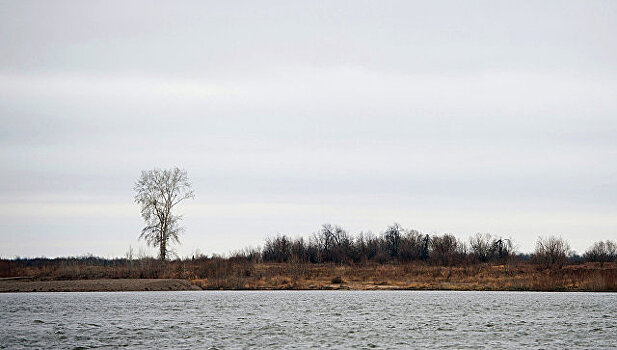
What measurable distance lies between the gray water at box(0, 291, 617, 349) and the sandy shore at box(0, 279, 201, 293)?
8924 millimetres

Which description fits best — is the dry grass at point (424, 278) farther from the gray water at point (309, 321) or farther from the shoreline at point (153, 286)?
the gray water at point (309, 321)

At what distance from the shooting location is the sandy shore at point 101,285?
83.1 meters

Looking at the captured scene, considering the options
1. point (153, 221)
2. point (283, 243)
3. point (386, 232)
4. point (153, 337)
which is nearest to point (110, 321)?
point (153, 337)

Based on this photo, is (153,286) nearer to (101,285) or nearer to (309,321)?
(101,285)

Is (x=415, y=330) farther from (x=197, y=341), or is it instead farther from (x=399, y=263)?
(x=399, y=263)

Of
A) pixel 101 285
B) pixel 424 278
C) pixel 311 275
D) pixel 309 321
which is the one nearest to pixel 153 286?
pixel 101 285

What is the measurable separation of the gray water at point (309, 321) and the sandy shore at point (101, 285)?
8.92m

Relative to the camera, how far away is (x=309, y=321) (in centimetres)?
4900

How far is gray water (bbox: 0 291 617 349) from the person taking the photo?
125 ft

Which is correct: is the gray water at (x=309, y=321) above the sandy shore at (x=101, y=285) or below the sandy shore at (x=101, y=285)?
below

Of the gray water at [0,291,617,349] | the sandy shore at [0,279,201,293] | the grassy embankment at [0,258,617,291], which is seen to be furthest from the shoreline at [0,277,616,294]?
the gray water at [0,291,617,349]

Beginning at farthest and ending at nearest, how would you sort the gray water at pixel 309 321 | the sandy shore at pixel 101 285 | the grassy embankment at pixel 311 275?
the grassy embankment at pixel 311 275
the sandy shore at pixel 101 285
the gray water at pixel 309 321

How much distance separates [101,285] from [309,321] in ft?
142

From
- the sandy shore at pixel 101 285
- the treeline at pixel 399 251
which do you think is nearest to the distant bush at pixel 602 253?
the treeline at pixel 399 251
